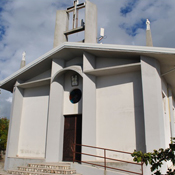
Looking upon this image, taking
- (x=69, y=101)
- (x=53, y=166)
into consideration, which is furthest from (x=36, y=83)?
(x=53, y=166)

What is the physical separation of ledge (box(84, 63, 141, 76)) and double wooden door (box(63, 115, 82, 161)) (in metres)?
2.22

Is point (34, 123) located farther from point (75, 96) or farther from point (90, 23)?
point (90, 23)

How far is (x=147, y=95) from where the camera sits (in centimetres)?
837

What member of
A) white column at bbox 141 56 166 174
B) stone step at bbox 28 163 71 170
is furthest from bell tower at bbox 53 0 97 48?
stone step at bbox 28 163 71 170

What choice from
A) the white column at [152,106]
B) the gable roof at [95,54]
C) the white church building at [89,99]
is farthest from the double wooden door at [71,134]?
the white column at [152,106]

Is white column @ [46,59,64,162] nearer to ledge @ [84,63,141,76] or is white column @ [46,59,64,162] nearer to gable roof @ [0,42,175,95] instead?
gable roof @ [0,42,175,95]

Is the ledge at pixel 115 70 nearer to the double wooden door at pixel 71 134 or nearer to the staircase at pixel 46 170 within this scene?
the double wooden door at pixel 71 134

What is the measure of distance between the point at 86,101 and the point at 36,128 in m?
3.65

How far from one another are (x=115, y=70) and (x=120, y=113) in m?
1.83

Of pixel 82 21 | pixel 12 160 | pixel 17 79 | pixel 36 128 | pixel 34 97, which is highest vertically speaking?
pixel 82 21

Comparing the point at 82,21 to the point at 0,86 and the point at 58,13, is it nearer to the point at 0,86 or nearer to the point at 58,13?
the point at 58,13

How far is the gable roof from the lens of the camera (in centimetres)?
846

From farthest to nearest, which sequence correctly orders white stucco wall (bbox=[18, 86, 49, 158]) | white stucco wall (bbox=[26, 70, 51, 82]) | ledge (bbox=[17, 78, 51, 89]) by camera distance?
white stucco wall (bbox=[26, 70, 51, 82]), ledge (bbox=[17, 78, 51, 89]), white stucco wall (bbox=[18, 86, 49, 158])

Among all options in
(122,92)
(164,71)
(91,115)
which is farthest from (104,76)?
(164,71)
